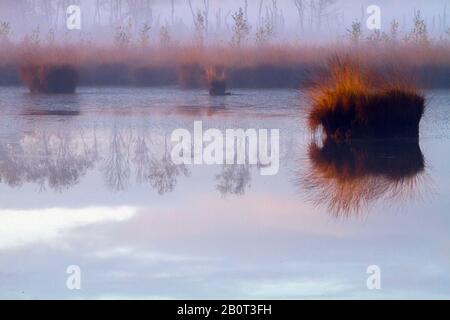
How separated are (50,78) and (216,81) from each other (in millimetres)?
1257

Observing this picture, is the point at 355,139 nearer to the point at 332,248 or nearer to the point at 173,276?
the point at 332,248

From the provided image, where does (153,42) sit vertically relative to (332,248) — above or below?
above

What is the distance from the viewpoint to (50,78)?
7375mm

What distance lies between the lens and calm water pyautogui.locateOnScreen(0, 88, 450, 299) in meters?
4.35

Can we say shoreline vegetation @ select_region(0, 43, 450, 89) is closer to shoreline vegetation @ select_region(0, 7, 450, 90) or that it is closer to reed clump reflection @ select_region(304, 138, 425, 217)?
shoreline vegetation @ select_region(0, 7, 450, 90)

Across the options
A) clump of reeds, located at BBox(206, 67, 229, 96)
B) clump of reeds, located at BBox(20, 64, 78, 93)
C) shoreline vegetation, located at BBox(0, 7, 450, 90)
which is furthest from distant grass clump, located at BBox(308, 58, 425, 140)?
clump of reeds, located at BBox(20, 64, 78, 93)

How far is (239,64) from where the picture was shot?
22.3 ft

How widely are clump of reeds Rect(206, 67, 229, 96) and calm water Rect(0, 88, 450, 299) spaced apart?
296 mm

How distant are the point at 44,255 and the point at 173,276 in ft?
1.97

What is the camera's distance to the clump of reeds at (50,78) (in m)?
7.11

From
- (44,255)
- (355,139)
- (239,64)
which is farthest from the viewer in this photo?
(239,64)
